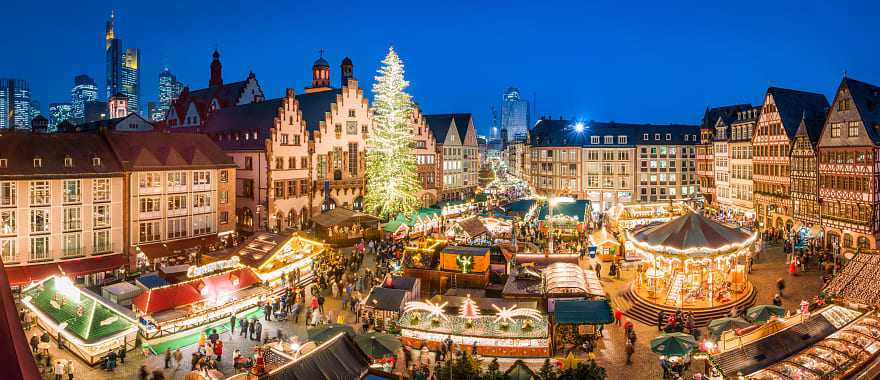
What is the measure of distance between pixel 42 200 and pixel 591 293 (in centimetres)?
3304

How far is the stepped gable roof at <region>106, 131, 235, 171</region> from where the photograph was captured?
1619 inches

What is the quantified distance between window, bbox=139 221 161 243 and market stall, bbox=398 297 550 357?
82.1ft

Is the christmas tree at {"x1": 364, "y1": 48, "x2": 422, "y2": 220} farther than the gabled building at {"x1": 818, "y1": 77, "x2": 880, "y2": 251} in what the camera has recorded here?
Yes

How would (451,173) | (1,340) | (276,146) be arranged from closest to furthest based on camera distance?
(1,340) < (276,146) < (451,173)

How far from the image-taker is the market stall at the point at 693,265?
29953mm

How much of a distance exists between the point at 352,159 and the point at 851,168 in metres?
44.3

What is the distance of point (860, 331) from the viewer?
18.4m

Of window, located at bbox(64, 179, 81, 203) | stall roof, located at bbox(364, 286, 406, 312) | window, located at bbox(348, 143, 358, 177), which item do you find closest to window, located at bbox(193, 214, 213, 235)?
window, located at bbox(64, 179, 81, 203)

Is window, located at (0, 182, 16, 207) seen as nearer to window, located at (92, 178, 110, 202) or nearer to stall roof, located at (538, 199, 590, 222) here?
window, located at (92, 178, 110, 202)

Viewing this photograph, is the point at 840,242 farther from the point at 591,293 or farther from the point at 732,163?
the point at 591,293

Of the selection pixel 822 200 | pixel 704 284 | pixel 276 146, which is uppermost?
pixel 276 146

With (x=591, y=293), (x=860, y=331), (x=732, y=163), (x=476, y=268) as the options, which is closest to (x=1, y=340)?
(x=860, y=331)

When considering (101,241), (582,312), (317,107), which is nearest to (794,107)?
(582,312)

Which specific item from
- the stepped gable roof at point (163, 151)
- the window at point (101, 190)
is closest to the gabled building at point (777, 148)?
the stepped gable roof at point (163, 151)
